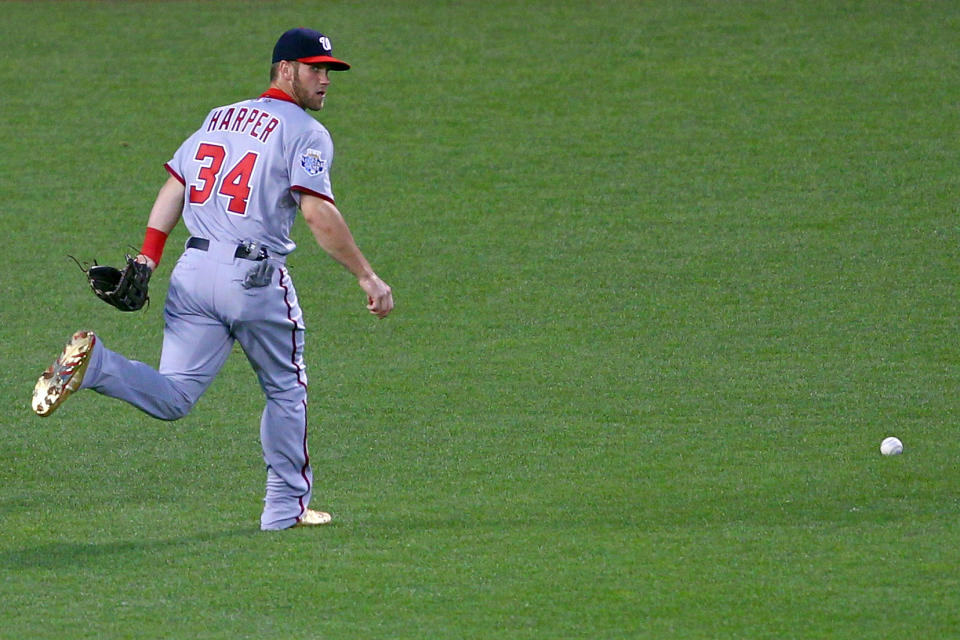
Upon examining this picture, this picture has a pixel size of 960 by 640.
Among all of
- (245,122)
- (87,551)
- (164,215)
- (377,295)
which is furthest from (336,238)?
(87,551)

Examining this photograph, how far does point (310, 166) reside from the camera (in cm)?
448

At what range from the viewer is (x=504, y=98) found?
11.2 metres

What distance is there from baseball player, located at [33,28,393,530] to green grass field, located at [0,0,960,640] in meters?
0.43

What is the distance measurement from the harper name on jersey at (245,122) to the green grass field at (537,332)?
1271 millimetres

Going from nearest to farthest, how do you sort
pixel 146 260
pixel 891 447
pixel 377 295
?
pixel 377 295, pixel 146 260, pixel 891 447

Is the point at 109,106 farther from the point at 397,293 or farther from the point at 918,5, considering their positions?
the point at 918,5

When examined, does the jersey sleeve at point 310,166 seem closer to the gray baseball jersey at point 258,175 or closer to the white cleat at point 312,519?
the gray baseball jersey at point 258,175

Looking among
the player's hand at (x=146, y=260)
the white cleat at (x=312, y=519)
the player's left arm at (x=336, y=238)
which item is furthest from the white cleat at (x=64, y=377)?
the white cleat at (x=312, y=519)

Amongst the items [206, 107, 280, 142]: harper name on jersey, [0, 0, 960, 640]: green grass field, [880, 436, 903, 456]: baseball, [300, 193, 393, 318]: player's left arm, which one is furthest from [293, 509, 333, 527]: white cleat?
[880, 436, 903, 456]: baseball

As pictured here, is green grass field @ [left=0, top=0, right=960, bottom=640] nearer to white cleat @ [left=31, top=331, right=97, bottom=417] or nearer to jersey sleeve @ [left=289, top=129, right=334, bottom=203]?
white cleat @ [left=31, top=331, right=97, bottom=417]

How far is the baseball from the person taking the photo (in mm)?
5520

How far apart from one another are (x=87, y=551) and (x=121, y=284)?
0.82m

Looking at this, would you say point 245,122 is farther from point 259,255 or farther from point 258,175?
point 259,255

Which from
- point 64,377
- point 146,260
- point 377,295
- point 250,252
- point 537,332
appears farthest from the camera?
point 537,332
